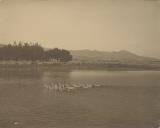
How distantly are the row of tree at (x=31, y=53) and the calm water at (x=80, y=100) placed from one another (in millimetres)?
121

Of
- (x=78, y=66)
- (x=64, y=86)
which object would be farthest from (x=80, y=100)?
(x=78, y=66)

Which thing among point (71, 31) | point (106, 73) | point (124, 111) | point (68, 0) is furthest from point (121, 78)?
point (68, 0)

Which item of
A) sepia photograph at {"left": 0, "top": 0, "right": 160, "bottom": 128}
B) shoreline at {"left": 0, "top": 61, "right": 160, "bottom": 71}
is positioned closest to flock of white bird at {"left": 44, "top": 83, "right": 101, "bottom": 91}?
sepia photograph at {"left": 0, "top": 0, "right": 160, "bottom": 128}

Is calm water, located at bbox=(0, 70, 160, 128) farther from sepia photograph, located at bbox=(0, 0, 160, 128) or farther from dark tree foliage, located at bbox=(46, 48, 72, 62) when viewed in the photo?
dark tree foliage, located at bbox=(46, 48, 72, 62)

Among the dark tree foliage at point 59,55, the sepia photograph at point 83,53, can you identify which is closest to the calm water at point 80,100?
the sepia photograph at point 83,53

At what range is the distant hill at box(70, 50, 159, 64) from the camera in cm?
272

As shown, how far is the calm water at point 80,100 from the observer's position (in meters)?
2.46

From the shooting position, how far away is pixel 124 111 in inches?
101

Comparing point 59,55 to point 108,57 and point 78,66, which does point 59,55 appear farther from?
point 108,57

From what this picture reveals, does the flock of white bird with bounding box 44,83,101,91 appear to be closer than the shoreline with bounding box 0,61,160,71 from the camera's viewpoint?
Yes

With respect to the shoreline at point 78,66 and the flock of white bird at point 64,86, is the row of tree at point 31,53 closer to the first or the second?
the shoreline at point 78,66

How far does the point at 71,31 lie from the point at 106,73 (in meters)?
0.45

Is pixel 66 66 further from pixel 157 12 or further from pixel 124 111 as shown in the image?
pixel 157 12

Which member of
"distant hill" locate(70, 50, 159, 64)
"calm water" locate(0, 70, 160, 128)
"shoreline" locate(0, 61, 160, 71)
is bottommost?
"calm water" locate(0, 70, 160, 128)
